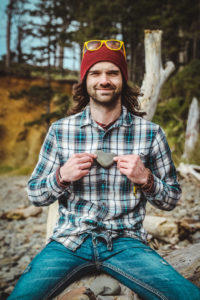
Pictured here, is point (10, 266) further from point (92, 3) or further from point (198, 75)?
point (92, 3)

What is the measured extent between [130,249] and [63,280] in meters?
0.57

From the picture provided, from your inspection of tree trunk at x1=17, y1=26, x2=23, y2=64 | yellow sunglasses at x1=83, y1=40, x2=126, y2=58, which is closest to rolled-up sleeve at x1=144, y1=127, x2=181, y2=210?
yellow sunglasses at x1=83, y1=40, x2=126, y2=58

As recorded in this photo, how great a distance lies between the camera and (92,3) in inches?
499

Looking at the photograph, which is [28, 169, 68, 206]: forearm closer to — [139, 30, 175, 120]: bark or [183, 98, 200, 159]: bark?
[139, 30, 175, 120]: bark

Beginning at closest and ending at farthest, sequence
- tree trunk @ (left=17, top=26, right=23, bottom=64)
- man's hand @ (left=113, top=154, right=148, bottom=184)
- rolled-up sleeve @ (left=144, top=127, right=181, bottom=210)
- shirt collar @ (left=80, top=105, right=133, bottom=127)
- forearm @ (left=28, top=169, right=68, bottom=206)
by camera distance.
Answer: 1. man's hand @ (left=113, top=154, right=148, bottom=184)
2. forearm @ (left=28, top=169, right=68, bottom=206)
3. rolled-up sleeve @ (left=144, top=127, right=181, bottom=210)
4. shirt collar @ (left=80, top=105, right=133, bottom=127)
5. tree trunk @ (left=17, top=26, right=23, bottom=64)

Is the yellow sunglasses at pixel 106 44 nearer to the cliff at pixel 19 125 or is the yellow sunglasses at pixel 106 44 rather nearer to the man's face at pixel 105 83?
the man's face at pixel 105 83

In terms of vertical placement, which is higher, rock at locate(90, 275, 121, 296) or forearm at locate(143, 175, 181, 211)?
forearm at locate(143, 175, 181, 211)

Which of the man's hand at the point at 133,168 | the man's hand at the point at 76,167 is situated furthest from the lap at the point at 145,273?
the man's hand at the point at 76,167

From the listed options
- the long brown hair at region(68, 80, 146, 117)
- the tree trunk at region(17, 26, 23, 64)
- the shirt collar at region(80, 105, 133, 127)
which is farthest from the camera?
the tree trunk at region(17, 26, 23, 64)

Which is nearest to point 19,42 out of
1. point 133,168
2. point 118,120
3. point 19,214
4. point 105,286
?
point 19,214

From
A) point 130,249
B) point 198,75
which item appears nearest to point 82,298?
point 130,249

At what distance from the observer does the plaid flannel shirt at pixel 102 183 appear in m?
1.90

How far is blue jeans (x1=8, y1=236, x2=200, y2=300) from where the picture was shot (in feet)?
5.00

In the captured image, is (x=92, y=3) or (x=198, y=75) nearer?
(x=198, y=75)
